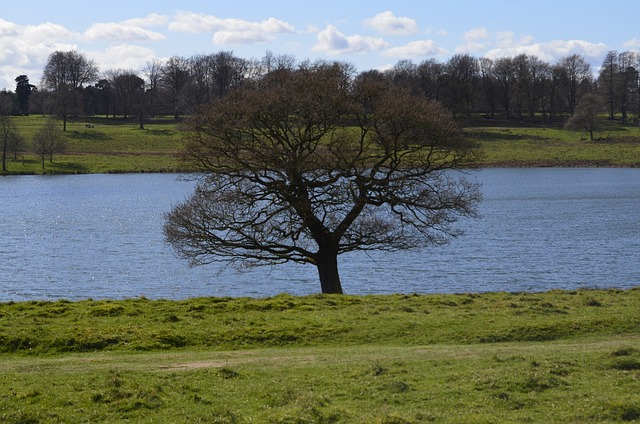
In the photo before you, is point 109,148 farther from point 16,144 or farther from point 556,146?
point 556,146

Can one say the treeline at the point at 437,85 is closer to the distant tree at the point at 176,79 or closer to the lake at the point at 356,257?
the distant tree at the point at 176,79

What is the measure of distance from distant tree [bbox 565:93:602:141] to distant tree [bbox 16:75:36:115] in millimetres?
118864

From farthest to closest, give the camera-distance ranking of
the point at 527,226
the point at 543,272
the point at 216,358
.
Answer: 1. the point at 527,226
2. the point at 543,272
3. the point at 216,358

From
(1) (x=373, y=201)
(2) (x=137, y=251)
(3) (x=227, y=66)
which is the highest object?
(3) (x=227, y=66)

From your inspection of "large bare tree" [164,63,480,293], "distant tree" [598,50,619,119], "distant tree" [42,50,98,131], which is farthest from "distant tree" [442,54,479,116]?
"large bare tree" [164,63,480,293]

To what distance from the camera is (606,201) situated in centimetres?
6988

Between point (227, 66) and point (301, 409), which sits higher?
point (227, 66)

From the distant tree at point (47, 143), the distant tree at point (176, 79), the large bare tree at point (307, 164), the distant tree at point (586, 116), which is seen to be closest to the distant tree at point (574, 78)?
the distant tree at point (586, 116)

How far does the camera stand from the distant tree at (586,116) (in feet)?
423

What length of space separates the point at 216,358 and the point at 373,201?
1480cm

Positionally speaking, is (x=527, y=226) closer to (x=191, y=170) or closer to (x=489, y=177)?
(x=191, y=170)

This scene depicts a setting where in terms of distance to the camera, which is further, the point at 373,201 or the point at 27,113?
the point at 27,113

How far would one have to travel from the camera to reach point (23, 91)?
616 feet

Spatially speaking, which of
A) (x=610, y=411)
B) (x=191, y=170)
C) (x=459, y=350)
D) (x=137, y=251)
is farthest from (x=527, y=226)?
(x=610, y=411)
